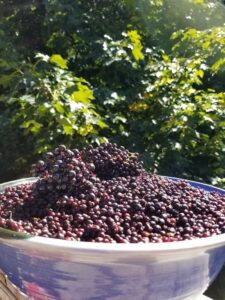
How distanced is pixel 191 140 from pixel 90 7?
1.02 metres

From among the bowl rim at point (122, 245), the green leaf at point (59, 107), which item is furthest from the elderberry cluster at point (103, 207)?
the green leaf at point (59, 107)

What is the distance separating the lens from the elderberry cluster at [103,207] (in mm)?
842

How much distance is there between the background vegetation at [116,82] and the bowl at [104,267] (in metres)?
0.98

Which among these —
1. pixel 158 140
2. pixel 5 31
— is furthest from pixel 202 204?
pixel 5 31

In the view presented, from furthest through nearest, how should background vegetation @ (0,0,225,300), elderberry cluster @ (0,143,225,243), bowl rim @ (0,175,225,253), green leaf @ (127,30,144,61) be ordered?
green leaf @ (127,30,144,61)
background vegetation @ (0,0,225,300)
elderberry cluster @ (0,143,225,243)
bowl rim @ (0,175,225,253)

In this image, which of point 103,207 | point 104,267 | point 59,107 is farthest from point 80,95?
point 104,267

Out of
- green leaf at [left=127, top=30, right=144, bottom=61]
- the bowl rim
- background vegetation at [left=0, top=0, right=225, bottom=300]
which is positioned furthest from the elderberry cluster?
green leaf at [left=127, top=30, right=144, bottom=61]

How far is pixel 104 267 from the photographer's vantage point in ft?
2.52

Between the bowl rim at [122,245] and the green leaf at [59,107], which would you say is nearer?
the bowl rim at [122,245]

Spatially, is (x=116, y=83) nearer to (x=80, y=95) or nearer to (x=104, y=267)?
(x=80, y=95)

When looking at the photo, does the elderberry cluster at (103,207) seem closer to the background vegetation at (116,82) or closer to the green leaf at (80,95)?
the green leaf at (80,95)

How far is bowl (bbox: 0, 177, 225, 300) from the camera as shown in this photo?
748 millimetres

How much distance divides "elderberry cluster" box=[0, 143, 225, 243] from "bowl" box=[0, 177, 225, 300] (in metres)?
0.04

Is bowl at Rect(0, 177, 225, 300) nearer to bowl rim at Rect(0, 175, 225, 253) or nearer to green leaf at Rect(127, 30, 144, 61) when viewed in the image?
bowl rim at Rect(0, 175, 225, 253)
